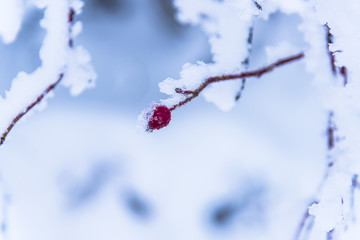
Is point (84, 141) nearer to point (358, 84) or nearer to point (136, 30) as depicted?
point (136, 30)

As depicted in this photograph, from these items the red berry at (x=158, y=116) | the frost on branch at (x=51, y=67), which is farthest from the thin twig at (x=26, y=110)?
the red berry at (x=158, y=116)

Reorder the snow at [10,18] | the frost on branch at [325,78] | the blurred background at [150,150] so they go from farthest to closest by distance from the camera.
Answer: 1. the blurred background at [150,150]
2. the snow at [10,18]
3. the frost on branch at [325,78]

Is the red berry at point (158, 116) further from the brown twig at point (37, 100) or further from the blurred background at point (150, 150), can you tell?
the blurred background at point (150, 150)

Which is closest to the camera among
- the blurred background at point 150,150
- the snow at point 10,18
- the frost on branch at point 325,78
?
the frost on branch at point 325,78

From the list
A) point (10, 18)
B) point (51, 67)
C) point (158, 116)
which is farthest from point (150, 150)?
point (158, 116)

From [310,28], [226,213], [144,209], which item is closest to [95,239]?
[144,209]

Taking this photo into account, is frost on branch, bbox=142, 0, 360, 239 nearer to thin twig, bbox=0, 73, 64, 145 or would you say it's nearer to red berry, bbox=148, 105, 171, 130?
red berry, bbox=148, 105, 171, 130
